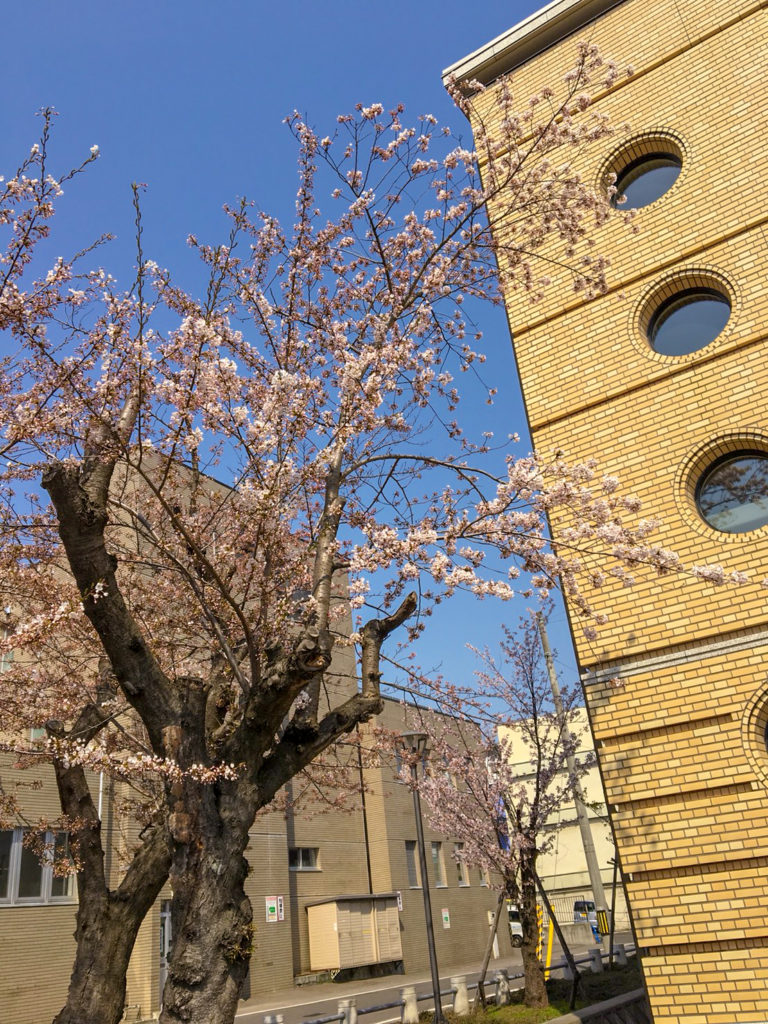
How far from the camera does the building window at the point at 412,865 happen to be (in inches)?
1276

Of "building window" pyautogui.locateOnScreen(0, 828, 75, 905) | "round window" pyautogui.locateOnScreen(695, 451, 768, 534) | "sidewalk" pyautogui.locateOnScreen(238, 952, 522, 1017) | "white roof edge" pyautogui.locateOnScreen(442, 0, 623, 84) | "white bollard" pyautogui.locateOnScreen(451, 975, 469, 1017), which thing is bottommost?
"sidewalk" pyautogui.locateOnScreen(238, 952, 522, 1017)

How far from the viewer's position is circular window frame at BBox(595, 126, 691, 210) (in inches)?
391

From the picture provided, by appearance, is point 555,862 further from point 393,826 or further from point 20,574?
point 20,574

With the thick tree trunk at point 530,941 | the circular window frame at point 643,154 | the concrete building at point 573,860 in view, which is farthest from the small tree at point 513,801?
the concrete building at point 573,860

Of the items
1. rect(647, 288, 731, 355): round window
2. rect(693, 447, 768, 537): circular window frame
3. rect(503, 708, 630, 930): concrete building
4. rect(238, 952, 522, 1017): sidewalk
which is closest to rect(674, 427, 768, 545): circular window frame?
rect(693, 447, 768, 537): circular window frame

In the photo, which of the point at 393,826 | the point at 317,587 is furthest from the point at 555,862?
the point at 317,587

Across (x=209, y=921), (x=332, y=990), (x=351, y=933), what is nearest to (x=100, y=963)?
(x=209, y=921)

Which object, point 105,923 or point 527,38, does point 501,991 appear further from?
point 527,38

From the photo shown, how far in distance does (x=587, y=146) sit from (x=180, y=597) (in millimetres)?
7933

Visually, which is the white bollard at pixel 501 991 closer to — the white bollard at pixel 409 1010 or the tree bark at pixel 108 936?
the white bollard at pixel 409 1010

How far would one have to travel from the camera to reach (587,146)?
10.7 metres

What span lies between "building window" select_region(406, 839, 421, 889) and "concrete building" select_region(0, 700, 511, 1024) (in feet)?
0.20

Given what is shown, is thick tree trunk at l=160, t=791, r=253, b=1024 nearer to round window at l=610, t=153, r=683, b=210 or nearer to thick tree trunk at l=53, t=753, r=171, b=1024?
thick tree trunk at l=53, t=753, r=171, b=1024

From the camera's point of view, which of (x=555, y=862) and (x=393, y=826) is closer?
(x=393, y=826)
